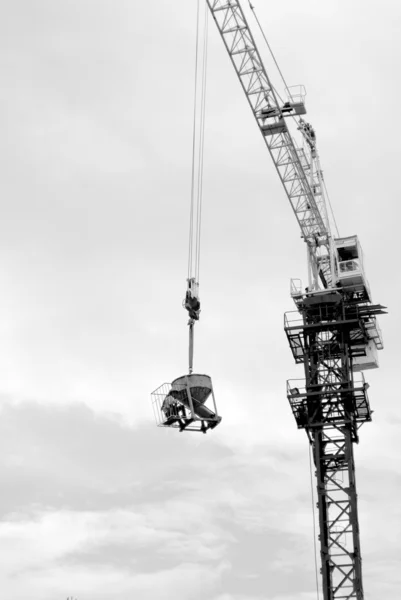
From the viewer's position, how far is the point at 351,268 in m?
88.5

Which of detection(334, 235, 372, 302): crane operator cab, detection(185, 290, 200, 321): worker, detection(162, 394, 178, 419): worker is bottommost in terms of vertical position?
detection(162, 394, 178, 419): worker

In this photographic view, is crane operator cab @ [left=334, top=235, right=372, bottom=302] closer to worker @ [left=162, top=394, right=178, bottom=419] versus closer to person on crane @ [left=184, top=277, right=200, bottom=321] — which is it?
person on crane @ [left=184, top=277, right=200, bottom=321]

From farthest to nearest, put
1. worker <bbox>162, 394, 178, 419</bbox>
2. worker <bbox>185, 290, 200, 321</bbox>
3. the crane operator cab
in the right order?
the crane operator cab, worker <bbox>185, 290, 200, 321</bbox>, worker <bbox>162, 394, 178, 419</bbox>

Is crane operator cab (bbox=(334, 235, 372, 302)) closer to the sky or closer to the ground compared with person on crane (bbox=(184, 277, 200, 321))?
closer to the sky

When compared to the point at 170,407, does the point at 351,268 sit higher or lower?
higher

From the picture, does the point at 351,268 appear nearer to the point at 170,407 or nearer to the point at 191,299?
the point at 191,299

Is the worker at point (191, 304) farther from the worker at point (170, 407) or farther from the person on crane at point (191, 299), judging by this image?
the worker at point (170, 407)

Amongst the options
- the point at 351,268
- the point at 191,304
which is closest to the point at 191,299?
the point at 191,304

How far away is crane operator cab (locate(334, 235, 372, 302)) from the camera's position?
287 feet

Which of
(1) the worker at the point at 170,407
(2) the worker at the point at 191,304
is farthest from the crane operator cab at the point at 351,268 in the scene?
(1) the worker at the point at 170,407

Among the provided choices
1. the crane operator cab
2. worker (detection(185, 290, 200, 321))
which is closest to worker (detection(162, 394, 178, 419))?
worker (detection(185, 290, 200, 321))

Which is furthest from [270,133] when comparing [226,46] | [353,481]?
[353,481]

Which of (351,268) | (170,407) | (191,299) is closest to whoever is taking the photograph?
(170,407)

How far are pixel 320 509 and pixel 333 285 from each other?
19.7 meters
